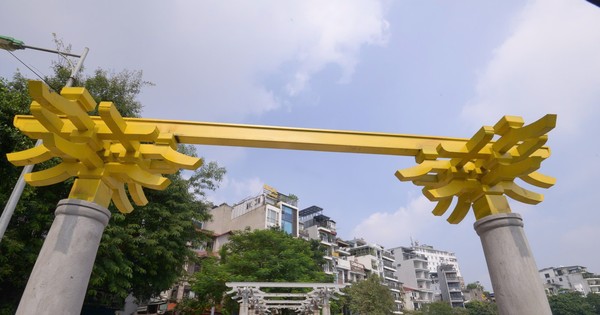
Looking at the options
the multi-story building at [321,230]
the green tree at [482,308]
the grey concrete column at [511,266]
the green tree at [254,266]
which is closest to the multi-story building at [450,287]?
the green tree at [482,308]

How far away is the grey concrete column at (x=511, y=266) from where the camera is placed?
346 centimetres

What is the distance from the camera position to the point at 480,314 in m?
50.6

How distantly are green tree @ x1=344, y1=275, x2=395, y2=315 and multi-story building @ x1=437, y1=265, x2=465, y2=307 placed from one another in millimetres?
39781

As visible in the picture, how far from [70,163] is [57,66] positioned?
11274 millimetres

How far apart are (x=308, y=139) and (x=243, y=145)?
0.77 m

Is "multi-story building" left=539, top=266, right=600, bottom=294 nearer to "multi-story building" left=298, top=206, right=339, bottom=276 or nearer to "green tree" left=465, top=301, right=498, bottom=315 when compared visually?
"green tree" left=465, top=301, right=498, bottom=315

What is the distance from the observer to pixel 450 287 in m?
63.9

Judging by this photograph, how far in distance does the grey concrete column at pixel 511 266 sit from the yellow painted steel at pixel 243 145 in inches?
7.6

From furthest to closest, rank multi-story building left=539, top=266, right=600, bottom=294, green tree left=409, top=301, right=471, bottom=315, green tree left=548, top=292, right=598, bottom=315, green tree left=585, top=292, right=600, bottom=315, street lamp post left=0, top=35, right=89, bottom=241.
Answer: multi-story building left=539, top=266, right=600, bottom=294, green tree left=585, top=292, right=600, bottom=315, green tree left=548, top=292, right=598, bottom=315, green tree left=409, top=301, right=471, bottom=315, street lamp post left=0, top=35, right=89, bottom=241

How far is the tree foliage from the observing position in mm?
9555

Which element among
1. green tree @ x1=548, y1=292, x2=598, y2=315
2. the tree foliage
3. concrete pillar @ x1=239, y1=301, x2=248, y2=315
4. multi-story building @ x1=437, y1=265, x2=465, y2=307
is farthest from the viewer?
multi-story building @ x1=437, y1=265, x2=465, y2=307

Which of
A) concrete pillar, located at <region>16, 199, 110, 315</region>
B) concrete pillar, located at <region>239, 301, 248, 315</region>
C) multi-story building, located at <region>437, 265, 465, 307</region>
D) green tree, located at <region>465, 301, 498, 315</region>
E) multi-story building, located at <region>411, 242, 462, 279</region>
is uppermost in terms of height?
multi-story building, located at <region>411, 242, 462, 279</region>

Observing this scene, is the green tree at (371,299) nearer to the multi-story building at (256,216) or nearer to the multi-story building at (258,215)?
the multi-story building at (256,216)

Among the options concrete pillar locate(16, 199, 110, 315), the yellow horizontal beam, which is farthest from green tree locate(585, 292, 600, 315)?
concrete pillar locate(16, 199, 110, 315)
